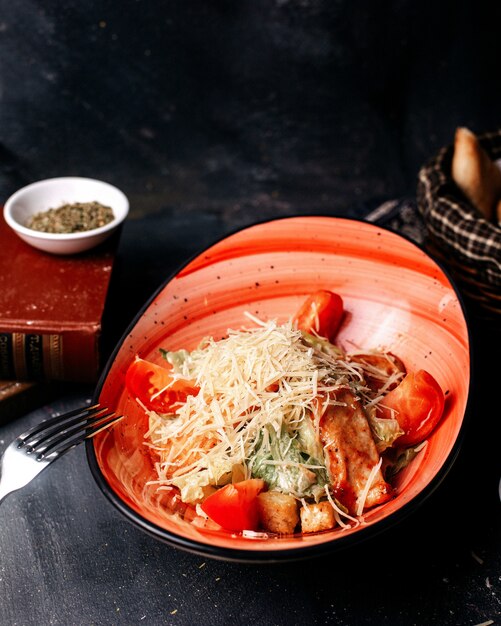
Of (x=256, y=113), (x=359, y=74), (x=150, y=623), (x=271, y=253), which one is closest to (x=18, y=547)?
(x=150, y=623)

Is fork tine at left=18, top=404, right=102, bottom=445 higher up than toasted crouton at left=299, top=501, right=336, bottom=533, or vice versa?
fork tine at left=18, top=404, right=102, bottom=445

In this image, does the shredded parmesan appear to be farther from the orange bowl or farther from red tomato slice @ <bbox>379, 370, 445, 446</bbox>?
red tomato slice @ <bbox>379, 370, 445, 446</bbox>

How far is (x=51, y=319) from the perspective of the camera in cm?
206

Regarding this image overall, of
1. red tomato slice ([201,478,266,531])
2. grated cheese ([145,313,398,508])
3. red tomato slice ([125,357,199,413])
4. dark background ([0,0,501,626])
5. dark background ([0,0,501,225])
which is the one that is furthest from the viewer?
dark background ([0,0,501,225])

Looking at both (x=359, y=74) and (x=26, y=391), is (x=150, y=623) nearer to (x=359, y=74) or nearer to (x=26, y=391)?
(x=26, y=391)

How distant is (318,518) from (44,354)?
93 centimetres

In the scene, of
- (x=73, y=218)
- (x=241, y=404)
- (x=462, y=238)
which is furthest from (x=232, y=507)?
(x=73, y=218)

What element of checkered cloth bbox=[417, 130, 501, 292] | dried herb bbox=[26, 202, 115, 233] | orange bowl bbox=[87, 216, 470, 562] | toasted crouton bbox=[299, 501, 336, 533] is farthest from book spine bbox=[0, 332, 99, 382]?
Answer: checkered cloth bbox=[417, 130, 501, 292]

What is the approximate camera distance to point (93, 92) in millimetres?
2943

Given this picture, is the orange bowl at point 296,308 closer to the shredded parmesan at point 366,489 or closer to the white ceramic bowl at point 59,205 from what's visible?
the shredded parmesan at point 366,489

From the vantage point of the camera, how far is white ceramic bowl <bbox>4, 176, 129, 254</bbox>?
2230 mm

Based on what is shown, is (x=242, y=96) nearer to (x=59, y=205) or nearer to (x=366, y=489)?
(x=59, y=205)

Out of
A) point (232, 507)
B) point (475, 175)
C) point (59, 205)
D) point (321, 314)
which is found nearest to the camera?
point (232, 507)

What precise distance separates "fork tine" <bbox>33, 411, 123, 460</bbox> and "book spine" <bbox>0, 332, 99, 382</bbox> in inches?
16.9
